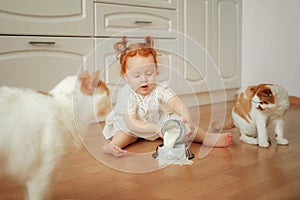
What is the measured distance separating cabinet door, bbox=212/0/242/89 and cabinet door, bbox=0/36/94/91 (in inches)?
46.4

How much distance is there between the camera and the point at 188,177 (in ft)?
3.57

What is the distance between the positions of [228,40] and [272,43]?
0.34m

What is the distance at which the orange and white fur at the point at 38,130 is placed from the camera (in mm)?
628

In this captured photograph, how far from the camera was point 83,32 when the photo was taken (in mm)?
1928

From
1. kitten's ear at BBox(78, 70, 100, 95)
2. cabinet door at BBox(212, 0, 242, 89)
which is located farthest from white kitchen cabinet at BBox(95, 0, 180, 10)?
Result: kitten's ear at BBox(78, 70, 100, 95)

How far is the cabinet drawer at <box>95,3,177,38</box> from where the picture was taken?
79.0 inches

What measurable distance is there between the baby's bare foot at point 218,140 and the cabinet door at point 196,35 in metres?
0.89

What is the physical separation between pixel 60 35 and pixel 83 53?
15 cm

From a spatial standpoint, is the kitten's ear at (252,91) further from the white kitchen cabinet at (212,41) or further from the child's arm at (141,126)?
the white kitchen cabinet at (212,41)

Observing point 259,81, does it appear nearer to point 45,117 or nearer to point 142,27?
point 142,27

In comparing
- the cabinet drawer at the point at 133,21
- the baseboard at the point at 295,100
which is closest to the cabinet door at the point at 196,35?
the cabinet drawer at the point at 133,21

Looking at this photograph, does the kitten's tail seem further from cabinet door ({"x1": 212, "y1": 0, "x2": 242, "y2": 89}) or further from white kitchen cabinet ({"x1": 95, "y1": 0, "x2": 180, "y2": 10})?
cabinet door ({"x1": 212, "y1": 0, "x2": 242, "y2": 89})

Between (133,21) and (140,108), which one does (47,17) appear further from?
(140,108)

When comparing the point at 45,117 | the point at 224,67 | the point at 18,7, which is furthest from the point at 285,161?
the point at 224,67
